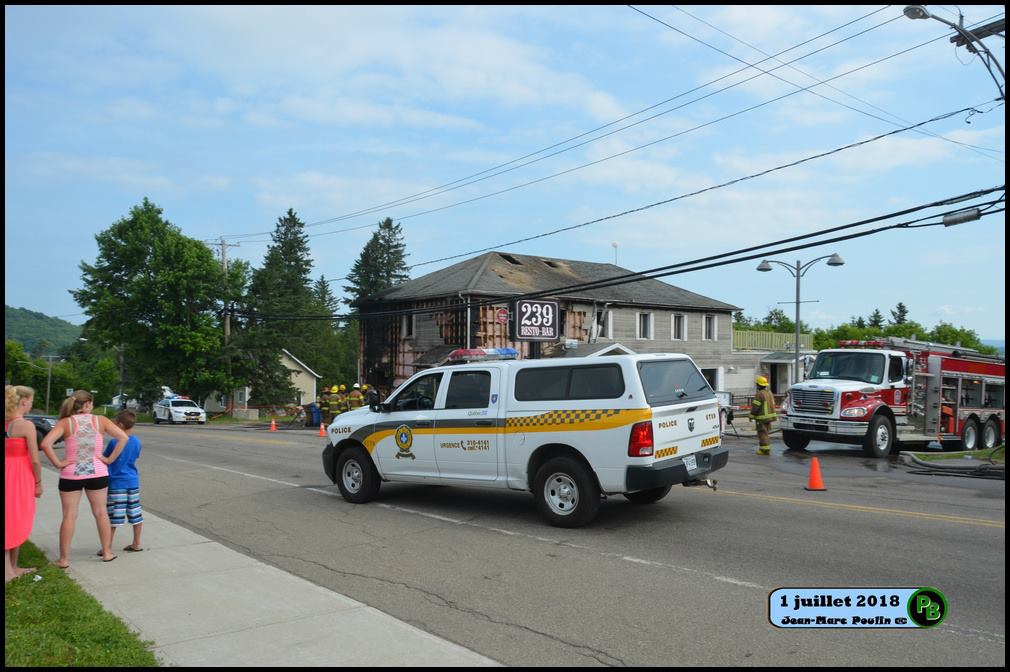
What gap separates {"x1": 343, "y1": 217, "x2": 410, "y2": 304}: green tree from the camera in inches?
3450

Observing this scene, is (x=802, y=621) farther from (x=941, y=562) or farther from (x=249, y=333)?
(x=249, y=333)

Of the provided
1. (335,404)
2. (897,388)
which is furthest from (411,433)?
(335,404)

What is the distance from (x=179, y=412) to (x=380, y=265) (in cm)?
4433

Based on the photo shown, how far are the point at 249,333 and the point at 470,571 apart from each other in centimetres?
5035

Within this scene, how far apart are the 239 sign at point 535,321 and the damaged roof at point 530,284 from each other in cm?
384

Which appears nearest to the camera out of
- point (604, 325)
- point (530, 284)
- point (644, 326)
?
point (530, 284)

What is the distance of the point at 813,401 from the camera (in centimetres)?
1866

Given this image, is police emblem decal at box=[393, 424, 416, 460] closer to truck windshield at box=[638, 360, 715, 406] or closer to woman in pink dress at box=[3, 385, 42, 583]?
truck windshield at box=[638, 360, 715, 406]

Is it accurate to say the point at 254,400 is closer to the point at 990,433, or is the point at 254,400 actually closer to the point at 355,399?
the point at 355,399

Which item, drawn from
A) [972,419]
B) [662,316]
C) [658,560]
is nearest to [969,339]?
[662,316]

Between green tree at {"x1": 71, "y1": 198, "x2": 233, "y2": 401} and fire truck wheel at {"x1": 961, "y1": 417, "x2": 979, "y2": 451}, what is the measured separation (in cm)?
4497

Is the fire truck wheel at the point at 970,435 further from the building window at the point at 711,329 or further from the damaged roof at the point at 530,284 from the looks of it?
the building window at the point at 711,329

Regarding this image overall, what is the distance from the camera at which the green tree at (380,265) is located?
87.6 meters

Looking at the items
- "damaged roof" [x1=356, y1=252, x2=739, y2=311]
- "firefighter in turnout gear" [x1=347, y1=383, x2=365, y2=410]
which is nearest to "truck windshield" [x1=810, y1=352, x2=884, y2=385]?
"damaged roof" [x1=356, y1=252, x2=739, y2=311]
